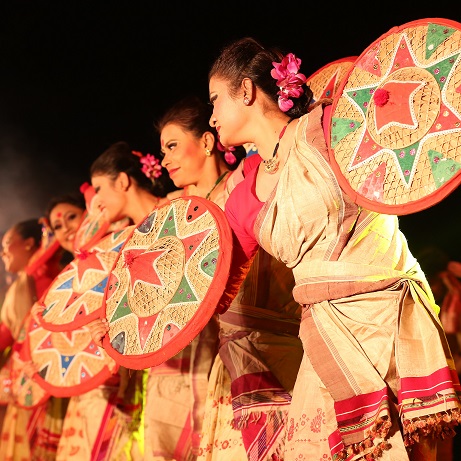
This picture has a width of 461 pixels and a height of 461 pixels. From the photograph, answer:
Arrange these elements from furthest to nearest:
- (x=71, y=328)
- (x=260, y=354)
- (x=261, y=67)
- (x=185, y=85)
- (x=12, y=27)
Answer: (x=12, y=27)
(x=185, y=85)
(x=71, y=328)
(x=260, y=354)
(x=261, y=67)

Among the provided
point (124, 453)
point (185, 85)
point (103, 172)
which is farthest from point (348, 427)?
point (185, 85)

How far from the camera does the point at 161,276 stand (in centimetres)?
264

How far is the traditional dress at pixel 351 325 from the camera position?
1924 millimetres

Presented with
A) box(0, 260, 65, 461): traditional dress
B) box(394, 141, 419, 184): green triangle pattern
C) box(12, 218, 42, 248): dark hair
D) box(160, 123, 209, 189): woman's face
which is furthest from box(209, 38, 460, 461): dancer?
box(12, 218, 42, 248): dark hair

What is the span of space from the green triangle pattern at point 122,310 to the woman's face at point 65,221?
8.26 ft

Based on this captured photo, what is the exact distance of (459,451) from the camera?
359 centimetres

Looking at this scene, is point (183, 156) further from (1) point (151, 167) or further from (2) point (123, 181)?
(2) point (123, 181)

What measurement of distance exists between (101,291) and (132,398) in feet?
2.54

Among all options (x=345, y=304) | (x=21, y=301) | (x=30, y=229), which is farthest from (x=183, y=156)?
(x=30, y=229)

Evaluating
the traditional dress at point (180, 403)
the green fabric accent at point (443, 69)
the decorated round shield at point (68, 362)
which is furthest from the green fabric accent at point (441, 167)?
the decorated round shield at point (68, 362)

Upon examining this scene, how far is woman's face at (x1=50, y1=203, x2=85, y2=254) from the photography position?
5.20 m

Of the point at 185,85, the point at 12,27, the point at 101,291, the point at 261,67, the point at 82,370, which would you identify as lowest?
the point at 82,370

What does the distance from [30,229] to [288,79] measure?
3.61 m

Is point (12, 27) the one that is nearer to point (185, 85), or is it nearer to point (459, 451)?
point (185, 85)
